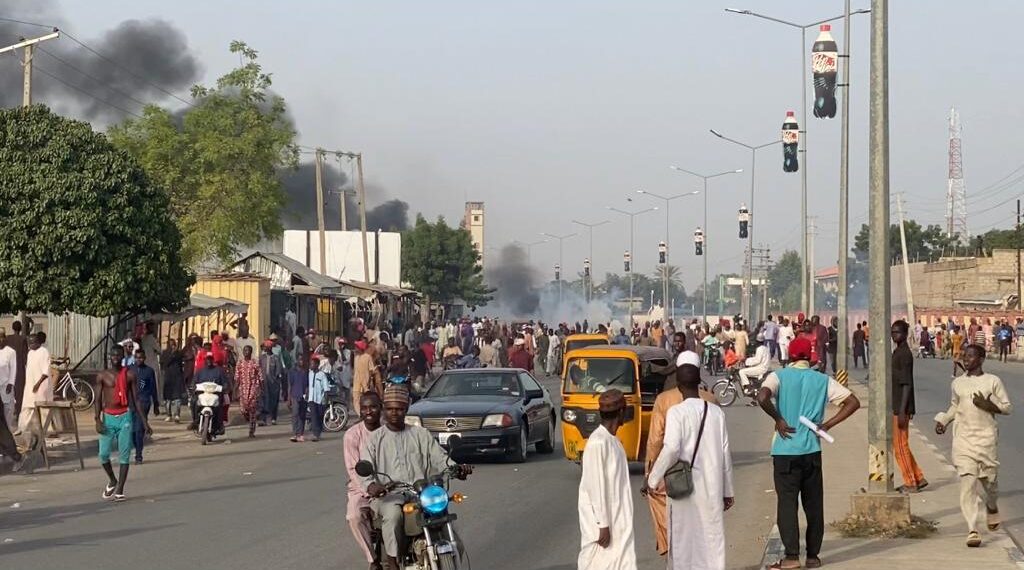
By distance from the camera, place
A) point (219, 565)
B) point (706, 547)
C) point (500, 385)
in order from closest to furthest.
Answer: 1. point (706, 547)
2. point (219, 565)
3. point (500, 385)

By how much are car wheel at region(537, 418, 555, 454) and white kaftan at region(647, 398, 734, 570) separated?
12035 mm

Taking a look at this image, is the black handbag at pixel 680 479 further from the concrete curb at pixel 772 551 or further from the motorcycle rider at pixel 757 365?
the motorcycle rider at pixel 757 365

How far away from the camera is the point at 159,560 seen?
1132 cm

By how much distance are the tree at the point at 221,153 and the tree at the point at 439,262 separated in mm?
50853

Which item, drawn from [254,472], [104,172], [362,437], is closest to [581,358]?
[254,472]

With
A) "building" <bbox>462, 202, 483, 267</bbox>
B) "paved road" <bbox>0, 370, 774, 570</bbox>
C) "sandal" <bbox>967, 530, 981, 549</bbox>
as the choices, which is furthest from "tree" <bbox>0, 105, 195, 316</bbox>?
"building" <bbox>462, 202, 483, 267</bbox>

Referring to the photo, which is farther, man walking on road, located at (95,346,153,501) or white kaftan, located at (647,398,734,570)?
man walking on road, located at (95,346,153,501)

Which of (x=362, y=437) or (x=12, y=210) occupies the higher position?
(x=12, y=210)

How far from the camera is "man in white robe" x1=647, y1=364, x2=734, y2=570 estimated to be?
8945 millimetres

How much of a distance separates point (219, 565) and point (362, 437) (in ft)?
8.15

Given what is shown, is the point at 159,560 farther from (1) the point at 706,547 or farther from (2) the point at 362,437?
(1) the point at 706,547

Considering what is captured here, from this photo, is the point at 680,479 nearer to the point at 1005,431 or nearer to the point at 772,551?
the point at 772,551

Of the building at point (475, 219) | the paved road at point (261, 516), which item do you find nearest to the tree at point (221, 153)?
the paved road at point (261, 516)

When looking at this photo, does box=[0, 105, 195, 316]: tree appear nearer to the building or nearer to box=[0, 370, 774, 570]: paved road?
box=[0, 370, 774, 570]: paved road
